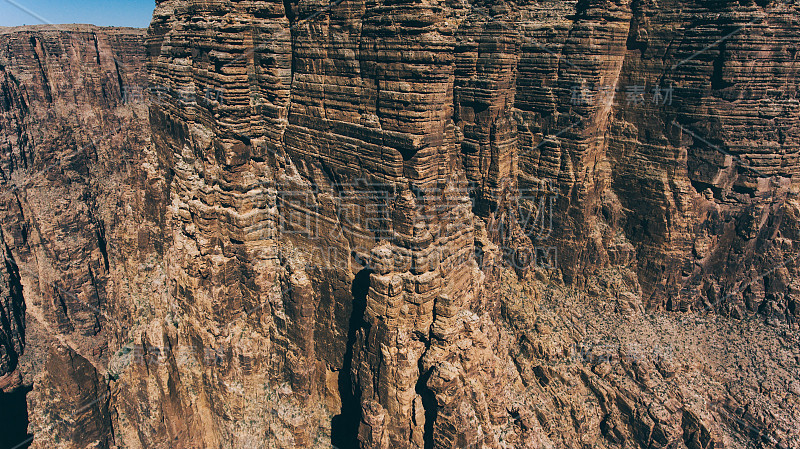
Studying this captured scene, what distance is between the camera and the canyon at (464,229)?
14.7 meters

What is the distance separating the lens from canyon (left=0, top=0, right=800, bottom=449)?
1470cm

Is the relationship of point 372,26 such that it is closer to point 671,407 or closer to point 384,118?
point 384,118

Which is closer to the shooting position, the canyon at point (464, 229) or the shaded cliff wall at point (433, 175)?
the shaded cliff wall at point (433, 175)

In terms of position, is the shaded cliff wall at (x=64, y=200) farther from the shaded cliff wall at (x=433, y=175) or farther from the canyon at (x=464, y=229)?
the shaded cliff wall at (x=433, y=175)

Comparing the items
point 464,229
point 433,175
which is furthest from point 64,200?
point 433,175

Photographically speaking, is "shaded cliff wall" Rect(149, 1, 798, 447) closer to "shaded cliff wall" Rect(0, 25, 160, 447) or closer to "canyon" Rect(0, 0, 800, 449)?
"canyon" Rect(0, 0, 800, 449)

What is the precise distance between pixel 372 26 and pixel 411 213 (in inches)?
222

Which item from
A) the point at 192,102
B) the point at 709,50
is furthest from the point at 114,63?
the point at 709,50

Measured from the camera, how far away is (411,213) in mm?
→ 13812

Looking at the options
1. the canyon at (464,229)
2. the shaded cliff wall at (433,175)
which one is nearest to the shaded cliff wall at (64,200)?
the canyon at (464,229)

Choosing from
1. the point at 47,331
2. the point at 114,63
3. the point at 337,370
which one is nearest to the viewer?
the point at 337,370

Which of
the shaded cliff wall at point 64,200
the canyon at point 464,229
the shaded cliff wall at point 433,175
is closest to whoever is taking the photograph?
the shaded cliff wall at point 433,175

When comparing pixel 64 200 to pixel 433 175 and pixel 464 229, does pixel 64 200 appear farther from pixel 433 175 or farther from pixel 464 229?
pixel 433 175

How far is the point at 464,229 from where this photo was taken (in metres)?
16.3
